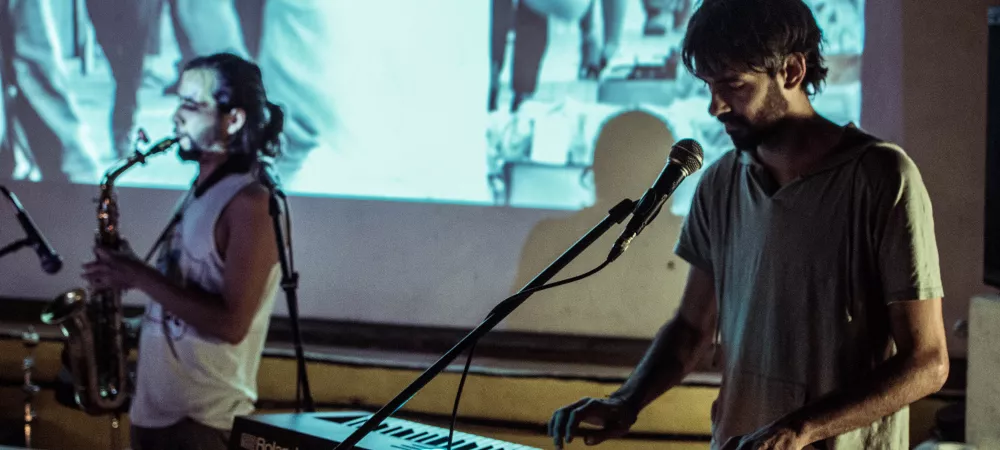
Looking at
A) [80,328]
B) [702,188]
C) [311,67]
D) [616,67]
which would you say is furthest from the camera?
[311,67]

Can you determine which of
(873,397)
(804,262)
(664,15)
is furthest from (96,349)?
(873,397)

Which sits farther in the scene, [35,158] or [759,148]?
[35,158]

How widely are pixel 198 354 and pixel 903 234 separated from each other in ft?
5.47

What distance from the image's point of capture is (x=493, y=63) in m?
3.45

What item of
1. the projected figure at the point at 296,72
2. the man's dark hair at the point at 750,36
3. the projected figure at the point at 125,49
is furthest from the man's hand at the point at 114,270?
the man's dark hair at the point at 750,36

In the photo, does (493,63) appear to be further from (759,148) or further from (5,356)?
(5,356)

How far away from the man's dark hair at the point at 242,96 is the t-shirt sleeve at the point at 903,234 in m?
1.67

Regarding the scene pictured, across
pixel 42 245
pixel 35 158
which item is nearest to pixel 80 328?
pixel 42 245

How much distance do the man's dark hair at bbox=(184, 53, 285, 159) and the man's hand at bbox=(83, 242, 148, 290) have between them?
15.9 inches

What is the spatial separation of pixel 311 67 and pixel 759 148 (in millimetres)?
2185

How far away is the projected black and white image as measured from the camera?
3338 millimetres

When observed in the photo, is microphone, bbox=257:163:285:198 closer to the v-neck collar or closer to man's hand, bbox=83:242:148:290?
man's hand, bbox=83:242:148:290

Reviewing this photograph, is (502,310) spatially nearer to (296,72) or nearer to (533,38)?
(533,38)

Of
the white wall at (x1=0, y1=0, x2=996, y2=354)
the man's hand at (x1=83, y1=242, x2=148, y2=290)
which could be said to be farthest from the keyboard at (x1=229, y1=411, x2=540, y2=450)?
the white wall at (x1=0, y1=0, x2=996, y2=354)
